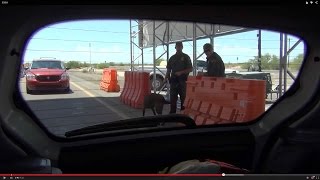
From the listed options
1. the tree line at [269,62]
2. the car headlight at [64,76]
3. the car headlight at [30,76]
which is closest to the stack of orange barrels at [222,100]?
the tree line at [269,62]

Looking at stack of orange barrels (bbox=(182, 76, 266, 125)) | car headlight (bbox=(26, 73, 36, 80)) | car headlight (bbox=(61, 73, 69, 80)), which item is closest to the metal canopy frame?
stack of orange barrels (bbox=(182, 76, 266, 125))

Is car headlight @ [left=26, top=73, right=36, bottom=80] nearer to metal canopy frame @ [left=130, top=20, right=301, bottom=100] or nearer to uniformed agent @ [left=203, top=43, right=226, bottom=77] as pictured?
metal canopy frame @ [left=130, top=20, right=301, bottom=100]

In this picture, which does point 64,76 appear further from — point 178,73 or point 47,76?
point 178,73

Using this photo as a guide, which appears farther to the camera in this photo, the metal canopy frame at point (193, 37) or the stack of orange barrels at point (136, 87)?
the stack of orange barrels at point (136, 87)

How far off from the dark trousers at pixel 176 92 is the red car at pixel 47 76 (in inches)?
19.1

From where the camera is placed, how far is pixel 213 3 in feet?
5.60

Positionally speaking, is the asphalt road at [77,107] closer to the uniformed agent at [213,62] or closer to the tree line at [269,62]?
the uniformed agent at [213,62]

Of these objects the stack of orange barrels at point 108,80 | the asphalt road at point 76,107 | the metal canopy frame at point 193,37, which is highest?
the metal canopy frame at point 193,37

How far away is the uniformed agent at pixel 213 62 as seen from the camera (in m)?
1.77

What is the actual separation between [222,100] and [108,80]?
0.63 meters

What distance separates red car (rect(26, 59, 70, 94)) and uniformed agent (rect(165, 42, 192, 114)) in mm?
474

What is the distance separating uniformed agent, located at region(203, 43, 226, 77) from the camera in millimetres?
1771

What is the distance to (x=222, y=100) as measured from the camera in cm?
204

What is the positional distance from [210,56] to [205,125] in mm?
531
